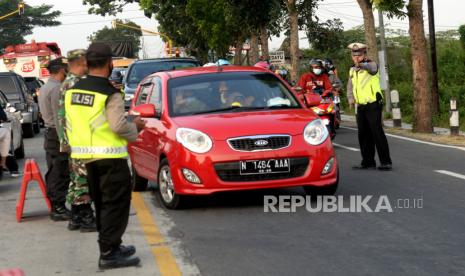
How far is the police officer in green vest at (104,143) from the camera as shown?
6.74 meters

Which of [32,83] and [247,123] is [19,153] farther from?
[32,83]

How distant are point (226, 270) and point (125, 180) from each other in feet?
3.38

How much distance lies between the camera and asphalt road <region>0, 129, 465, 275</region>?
6711 millimetres

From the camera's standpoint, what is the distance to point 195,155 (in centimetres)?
916

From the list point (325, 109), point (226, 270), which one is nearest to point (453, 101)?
point (325, 109)

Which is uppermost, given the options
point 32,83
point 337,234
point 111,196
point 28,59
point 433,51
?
point 28,59

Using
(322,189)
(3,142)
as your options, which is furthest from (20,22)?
(322,189)

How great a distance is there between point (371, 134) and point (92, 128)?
688 centimetres

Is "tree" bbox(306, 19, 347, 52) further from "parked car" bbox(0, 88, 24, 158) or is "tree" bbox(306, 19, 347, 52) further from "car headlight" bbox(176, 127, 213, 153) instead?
"car headlight" bbox(176, 127, 213, 153)

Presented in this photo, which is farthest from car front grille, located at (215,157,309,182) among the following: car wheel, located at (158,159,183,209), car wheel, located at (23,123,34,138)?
car wheel, located at (23,123,34,138)

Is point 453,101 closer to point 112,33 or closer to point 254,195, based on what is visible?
point 254,195

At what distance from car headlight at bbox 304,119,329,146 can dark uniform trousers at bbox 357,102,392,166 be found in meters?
3.13

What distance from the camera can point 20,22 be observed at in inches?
3420

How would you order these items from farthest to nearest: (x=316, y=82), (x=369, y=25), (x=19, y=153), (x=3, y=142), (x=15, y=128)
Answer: (x=369, y=25) → (x=316, y=82) → (x=19, y=153) → (x=15, y=128) → (x=3, y=142)
